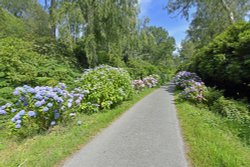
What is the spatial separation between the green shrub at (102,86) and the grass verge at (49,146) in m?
1.54

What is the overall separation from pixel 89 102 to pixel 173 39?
5337cm

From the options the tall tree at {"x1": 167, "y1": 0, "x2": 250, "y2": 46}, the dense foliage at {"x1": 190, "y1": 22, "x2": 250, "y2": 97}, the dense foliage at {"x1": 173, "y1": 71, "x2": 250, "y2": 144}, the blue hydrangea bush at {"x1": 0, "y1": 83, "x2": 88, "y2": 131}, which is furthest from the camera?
the tall tree at {"x1": 167, "y1": 0, "x2": 250, "y2": 46}

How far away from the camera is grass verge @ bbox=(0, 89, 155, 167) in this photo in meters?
3.56

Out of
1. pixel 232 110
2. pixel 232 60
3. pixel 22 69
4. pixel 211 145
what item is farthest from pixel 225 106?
pixel 22 69

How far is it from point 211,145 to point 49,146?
10.1 ft

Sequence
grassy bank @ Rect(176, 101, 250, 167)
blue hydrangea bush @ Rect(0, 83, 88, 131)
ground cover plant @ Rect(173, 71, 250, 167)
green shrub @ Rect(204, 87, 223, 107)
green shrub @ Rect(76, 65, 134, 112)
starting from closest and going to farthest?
grassy bank @ Rect(176, 101, 250, 167) < ground cover plant @ Rect(173, 71, 250, 167) < blue hydrangea bush @ Rect(0, 83, 88, 131) < green shrub @ Rect(76, 65, 134, 112) < green shrub @ Rect(204, 87, 223, 107)

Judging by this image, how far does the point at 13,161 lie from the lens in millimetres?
3562

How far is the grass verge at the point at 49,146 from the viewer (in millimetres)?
3558

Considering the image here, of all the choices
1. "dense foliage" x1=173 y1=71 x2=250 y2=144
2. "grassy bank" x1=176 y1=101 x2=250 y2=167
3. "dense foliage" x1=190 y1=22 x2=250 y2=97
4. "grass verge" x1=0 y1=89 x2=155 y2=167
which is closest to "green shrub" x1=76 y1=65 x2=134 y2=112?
"grass verge" x1=0 y1=89 x2=155 y2=167

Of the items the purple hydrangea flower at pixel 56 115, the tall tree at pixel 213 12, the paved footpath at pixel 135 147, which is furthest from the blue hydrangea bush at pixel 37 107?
the tall tree at pixel 213 12

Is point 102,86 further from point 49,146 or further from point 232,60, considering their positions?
point 232,60

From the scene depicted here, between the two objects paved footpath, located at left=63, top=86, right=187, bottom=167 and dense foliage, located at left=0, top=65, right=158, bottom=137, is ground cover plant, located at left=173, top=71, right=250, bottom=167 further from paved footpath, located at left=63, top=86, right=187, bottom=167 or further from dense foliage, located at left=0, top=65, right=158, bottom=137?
dense foliage, located at left=0, top=65, right=158, bottom=137

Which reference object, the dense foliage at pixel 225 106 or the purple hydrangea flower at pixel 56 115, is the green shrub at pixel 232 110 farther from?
the purple hydrangea flower at pixel 56 115

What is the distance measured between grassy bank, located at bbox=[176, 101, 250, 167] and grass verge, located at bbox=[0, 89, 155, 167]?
7.32 feet
